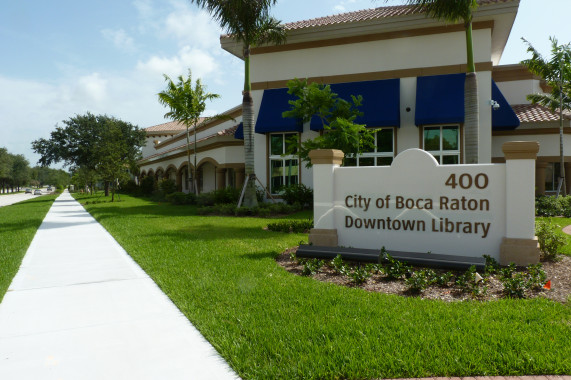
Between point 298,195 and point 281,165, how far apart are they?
9.77ft

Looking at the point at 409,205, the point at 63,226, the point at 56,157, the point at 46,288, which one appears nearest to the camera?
the point at 46,288

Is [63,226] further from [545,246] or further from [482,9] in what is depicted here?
[482,9]

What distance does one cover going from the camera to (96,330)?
175 inches

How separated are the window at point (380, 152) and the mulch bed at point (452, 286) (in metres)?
12.0

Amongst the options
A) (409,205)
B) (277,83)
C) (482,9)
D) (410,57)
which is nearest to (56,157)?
(277,83)

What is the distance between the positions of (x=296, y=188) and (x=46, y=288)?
13.4 m

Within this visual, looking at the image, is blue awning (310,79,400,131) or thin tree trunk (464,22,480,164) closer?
thin tree trunk (464,22,480,164)

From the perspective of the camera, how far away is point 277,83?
20.6m

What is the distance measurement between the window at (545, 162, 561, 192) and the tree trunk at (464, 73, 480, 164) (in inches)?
377

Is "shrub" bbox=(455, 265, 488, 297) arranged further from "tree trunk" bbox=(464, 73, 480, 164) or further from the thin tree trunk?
"tree trunk" bbox=(464, 73, 480, 164)

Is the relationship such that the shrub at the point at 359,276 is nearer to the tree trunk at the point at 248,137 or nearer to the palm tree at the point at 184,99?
the tree trunk at the point at 248,137

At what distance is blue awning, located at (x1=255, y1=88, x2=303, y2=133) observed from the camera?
64.3 ft

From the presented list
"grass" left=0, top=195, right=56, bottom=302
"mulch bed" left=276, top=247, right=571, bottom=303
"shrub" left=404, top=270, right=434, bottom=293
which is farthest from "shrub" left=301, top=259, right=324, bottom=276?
"grass" left=0, top=195, right=56, bottom=302

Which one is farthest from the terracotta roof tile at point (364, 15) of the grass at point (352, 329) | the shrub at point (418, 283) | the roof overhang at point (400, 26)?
the grass at point (352, 329)
